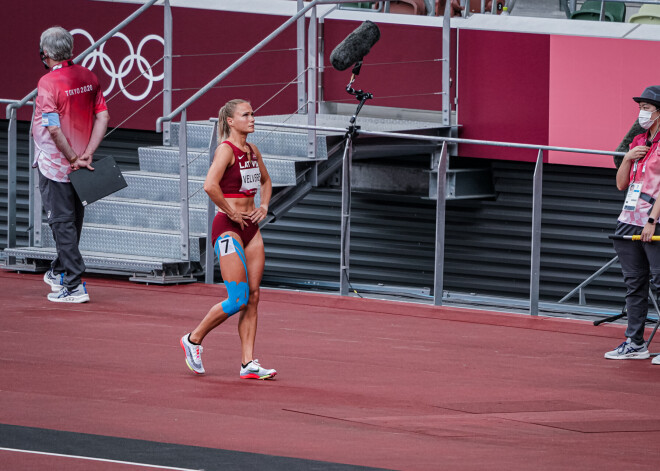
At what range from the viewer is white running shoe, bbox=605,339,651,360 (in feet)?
33.8

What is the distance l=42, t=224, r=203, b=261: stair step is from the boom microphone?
2.29 meters

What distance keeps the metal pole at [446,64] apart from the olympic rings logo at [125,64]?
12.4 ft

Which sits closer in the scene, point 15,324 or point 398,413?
point 398,413

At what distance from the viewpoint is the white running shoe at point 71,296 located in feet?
39.5

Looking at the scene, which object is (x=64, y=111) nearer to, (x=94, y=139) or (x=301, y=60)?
(x=94, y=139)

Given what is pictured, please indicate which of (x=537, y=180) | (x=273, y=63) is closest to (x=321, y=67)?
(x=273, y=63)

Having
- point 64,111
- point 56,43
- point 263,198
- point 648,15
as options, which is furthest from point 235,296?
point 648,15

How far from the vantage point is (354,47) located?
1348cm

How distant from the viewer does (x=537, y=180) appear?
39.4 ft

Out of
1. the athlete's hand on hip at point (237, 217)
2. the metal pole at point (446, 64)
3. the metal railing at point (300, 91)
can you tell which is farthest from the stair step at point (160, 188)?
the athlete's hand on hip at point (237, 217)

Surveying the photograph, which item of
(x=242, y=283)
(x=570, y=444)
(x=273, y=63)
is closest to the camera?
(x=570, y=444)

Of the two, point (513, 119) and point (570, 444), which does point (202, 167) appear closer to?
point (513, 119)

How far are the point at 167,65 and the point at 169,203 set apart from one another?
5.22 feet

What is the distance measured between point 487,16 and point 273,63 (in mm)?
2705
